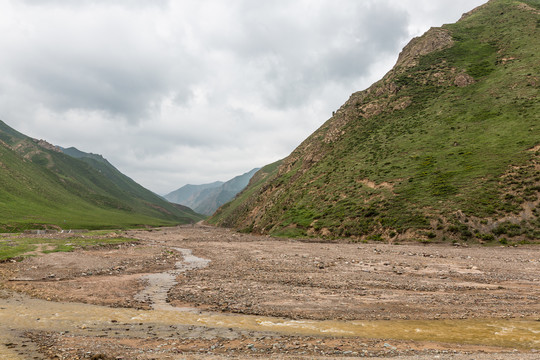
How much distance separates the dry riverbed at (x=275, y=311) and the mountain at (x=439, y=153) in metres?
24.6

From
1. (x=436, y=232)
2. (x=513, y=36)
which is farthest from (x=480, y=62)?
(x=436, y=232)

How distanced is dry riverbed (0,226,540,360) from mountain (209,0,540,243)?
969 inches

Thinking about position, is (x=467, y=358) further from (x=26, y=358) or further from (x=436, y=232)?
(x=436, y=232)

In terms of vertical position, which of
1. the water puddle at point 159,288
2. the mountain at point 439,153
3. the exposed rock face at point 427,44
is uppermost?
the exposed rock face at point 427,44

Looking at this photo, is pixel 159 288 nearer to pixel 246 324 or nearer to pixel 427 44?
pixel 246 324

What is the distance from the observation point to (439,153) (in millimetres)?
73625

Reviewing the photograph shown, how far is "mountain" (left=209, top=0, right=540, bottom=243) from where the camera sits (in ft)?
174

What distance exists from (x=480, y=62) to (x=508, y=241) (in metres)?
88.9

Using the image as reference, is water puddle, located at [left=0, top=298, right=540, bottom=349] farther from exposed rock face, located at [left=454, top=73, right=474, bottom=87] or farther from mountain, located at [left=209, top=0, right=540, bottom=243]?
exposed rock face, located at [left=454, top=73, right=474, bottom=87]

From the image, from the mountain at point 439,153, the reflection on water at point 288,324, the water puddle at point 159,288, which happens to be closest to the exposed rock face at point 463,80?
Answer: the mountain at point 439,153

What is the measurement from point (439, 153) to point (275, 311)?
73163 millimetres

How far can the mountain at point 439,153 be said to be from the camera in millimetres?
53188

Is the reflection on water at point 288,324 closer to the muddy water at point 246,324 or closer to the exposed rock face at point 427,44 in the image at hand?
the muddy water at point 246,324

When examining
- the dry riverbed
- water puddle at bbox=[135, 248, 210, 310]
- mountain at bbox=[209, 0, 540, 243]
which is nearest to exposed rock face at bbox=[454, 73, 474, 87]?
mountain at bbox=[209, 0, 540, 243]
